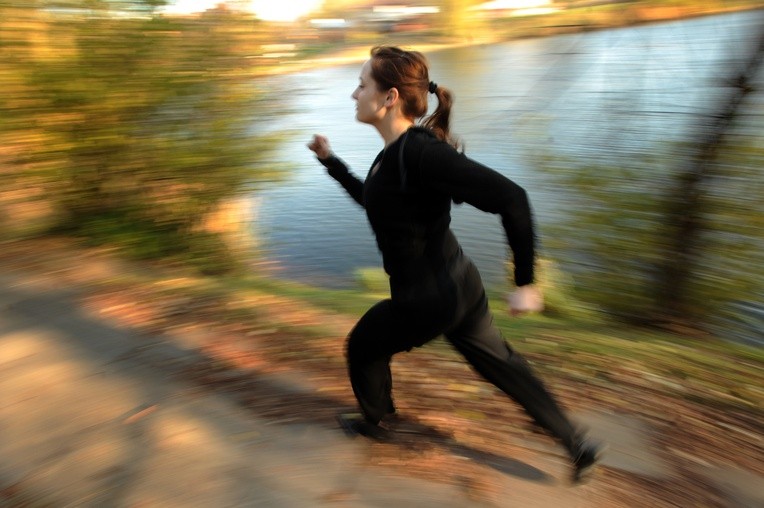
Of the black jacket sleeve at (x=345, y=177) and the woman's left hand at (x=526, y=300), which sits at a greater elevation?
the black jacket sleeve at (x=345, y=177)

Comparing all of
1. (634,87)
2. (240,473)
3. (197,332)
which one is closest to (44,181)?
(197,332)

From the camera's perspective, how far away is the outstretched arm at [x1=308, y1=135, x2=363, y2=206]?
272cm

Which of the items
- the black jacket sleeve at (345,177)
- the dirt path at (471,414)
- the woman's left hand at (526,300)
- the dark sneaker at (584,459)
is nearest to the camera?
the woman's left hand at (526,300)

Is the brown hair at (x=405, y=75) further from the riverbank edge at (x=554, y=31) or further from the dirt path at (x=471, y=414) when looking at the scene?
the dirt path at (x=471, y=414)

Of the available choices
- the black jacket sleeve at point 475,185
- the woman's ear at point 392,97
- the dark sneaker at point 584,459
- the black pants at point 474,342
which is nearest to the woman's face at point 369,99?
the woman's ear at point 392,97

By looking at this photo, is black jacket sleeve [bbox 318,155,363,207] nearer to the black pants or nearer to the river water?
the black pants

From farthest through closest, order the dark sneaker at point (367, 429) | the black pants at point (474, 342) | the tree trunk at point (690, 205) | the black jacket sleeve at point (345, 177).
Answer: the tree trunk at point (690, 205)
the dark sneaker at point (367, 429)
the black jacket sleeve at point (345, 177)
the black pants at point (474, 342)

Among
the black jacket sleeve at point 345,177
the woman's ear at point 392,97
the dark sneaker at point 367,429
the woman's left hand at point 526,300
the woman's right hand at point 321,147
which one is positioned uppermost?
the woman's ear at point 392,97

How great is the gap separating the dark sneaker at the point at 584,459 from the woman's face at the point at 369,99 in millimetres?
1423

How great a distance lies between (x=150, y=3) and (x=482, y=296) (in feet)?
15.9

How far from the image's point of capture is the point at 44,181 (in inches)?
246

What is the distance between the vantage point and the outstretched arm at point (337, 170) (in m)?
2.72

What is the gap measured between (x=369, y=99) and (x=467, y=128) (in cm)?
391

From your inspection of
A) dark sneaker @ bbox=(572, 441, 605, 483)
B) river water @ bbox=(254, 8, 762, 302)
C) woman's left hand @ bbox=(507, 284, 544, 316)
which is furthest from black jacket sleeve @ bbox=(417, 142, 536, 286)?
river water @ bbox=(254, 8, 762, 302)
